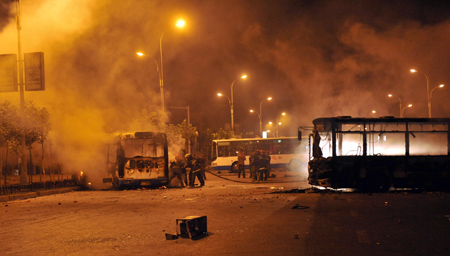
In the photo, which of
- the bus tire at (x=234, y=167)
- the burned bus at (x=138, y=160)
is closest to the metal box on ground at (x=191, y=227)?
the burned bus at (x=138, y=160)

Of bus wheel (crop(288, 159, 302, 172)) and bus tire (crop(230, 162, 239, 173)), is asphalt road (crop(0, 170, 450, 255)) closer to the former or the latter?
bus wheel (crop(288, 159, 302, 172))

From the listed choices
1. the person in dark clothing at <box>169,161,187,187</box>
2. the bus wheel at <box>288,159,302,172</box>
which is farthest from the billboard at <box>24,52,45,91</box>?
the bus wheel at <box>288,159,302,172</box>

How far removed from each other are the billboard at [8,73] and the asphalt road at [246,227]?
22.6 ft

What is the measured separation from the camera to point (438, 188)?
56.7ft

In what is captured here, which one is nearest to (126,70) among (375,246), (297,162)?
(297,162)

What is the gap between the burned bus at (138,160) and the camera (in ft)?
69.2

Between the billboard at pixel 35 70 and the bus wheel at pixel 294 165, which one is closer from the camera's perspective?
the billboard at pixel 35 70

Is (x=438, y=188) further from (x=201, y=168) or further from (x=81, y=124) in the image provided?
(x=81, y=124)

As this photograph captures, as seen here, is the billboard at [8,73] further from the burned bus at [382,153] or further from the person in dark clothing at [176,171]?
the burned bus at [382,153]

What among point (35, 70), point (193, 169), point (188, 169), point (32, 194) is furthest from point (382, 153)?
point (35, 70)

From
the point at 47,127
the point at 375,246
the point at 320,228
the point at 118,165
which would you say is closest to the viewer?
the point at 375,246

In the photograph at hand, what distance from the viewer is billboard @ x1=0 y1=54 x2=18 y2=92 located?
19.6 metres

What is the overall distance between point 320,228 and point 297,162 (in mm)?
29388

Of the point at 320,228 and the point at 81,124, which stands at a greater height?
the point at 81,124
